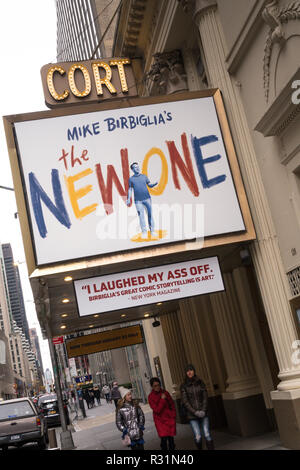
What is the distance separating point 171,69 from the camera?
1396 cm

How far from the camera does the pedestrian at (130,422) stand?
10.3 metres

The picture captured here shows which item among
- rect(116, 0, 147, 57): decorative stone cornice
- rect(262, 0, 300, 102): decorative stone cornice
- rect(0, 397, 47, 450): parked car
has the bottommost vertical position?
rect(0, 397, 47, 450): parked car

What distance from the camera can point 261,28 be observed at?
→ 9203mm

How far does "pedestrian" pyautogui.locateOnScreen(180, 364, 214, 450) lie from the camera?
35.0ft

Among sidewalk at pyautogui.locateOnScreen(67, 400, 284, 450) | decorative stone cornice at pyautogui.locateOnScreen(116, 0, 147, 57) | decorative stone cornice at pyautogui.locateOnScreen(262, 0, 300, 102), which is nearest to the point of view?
decorative stone cornice at pyautogui.locateOnScreen(262, 0, 300, 102)

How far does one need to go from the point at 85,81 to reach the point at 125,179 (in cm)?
357

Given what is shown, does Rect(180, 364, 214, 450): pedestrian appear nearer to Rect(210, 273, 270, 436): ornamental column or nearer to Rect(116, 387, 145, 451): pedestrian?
Rect(116, 387, 145, 451): pedestrian

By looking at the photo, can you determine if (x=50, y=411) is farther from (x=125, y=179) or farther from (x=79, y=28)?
(x=79, y=28)

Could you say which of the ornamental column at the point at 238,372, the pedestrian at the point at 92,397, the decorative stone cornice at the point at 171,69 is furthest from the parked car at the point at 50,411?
the decorative stone cornice at the point at 171,69

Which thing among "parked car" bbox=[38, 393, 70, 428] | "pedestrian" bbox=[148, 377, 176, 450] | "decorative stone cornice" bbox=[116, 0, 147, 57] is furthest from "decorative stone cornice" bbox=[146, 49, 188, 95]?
"parked car" bbox=[38, 393, 70, 428]

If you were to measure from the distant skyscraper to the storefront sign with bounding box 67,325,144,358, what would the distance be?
2924 centimetres

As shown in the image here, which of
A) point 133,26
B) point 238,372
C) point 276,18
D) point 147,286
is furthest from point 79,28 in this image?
point 147,286
